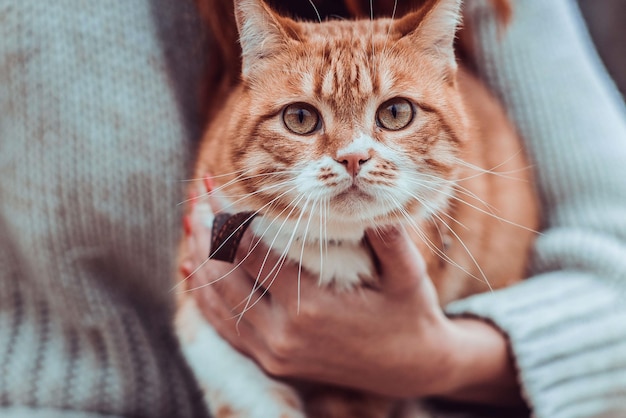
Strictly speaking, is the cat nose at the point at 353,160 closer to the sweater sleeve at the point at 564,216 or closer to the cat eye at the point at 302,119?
the cat eye at the point at 302,119

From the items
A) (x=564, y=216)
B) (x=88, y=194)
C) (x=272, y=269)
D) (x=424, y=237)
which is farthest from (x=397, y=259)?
(x=88, y=194)

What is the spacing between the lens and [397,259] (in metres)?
0.78

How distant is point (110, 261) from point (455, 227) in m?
0.60

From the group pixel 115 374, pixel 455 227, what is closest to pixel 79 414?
pixel 115 374

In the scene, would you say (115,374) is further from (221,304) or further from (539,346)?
(539,346)

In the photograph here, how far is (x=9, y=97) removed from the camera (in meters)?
0.99

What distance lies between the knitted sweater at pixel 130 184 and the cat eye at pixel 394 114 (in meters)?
0.38

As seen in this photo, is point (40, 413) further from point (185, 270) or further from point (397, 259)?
point (397, 259)

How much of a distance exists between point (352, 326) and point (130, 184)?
0.47m

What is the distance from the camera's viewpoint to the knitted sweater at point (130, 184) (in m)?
0.97

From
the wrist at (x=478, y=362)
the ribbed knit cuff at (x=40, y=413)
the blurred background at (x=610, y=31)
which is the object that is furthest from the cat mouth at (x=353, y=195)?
the blurred background at (x=610, y=31)

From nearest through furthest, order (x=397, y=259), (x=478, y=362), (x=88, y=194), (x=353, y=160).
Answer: (x=353, y=160)
(x=397, y=259)
(x=478, y=362)
(x=88, y=194)

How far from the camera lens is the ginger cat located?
0.69 m

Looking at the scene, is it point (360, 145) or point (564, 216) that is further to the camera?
point (564, 216)
